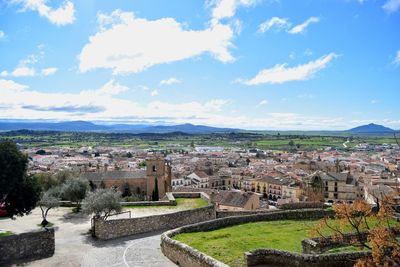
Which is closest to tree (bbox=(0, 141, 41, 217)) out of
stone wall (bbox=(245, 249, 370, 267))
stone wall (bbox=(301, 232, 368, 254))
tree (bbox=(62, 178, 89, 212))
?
tree (bbox=(62, 178, 89, 212))

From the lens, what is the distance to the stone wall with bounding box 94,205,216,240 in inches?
878

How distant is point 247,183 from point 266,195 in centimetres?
786

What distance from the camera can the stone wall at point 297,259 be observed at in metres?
13.7

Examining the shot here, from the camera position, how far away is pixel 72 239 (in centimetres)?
2219

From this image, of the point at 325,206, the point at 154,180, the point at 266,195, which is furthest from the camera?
the point at 266,195

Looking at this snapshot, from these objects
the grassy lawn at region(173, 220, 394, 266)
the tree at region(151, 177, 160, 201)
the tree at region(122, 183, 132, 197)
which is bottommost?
the tree at region(122, 183, 132, 197)

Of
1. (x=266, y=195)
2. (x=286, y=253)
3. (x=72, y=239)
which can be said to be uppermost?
(x=286, y=253)

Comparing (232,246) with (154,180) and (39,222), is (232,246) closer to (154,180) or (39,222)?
(39,222)

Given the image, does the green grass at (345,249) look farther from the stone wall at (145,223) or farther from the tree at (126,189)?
the tree at (126,189)

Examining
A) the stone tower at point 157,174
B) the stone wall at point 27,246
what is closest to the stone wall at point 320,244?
the stone wall at point 27,246

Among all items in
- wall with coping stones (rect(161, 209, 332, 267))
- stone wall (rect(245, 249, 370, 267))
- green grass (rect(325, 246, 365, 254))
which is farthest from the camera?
green grass (rect(325, 246, 365, 254))

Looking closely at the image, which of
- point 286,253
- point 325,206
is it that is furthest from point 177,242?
point 325,206

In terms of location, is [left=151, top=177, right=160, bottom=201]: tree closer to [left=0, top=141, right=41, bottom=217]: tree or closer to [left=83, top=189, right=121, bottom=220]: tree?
[left=83, top=189, right=121, bottom=220]: tree

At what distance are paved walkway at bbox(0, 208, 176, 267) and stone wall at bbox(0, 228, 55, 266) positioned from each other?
63 centimetres
